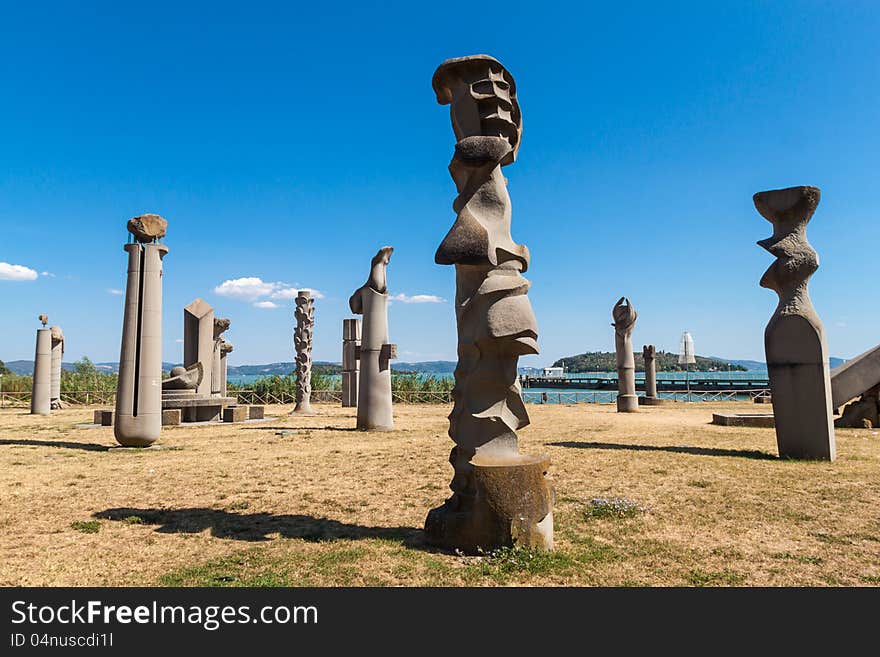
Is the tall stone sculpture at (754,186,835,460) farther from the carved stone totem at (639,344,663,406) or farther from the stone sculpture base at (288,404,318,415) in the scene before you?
the carved stone totem at (639,344,663,406)

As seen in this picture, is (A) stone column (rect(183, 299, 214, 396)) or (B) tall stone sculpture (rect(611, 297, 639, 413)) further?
(B) tall stone sculpture (rect(611, 297, 639, 413))

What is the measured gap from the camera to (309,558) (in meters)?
4.67

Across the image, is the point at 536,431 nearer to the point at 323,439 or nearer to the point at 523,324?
the point at 323,439

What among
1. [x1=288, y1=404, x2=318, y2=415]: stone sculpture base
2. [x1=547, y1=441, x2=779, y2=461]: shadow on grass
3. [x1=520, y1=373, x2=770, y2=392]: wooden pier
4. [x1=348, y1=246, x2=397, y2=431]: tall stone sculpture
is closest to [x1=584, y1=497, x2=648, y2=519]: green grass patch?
[x1=547, y1=441, x2=779, y2=461]: shadow on grass

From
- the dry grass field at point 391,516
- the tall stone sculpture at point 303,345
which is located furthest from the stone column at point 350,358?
the dry grass field at point 391,516

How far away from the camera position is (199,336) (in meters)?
18.5

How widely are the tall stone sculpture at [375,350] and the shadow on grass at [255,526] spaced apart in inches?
324

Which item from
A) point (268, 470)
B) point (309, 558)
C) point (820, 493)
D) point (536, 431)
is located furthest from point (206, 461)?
point (820, 493)

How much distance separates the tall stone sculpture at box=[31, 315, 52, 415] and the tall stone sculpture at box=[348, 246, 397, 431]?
567 inches

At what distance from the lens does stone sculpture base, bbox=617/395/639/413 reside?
2197 cm

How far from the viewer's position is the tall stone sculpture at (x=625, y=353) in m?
22.3

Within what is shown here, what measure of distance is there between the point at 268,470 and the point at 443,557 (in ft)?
17.8

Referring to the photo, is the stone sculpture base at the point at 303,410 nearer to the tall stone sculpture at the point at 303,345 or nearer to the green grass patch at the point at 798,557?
the tall stone sculpture at the point at 303,345

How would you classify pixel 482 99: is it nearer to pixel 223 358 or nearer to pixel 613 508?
pixel 613 508
